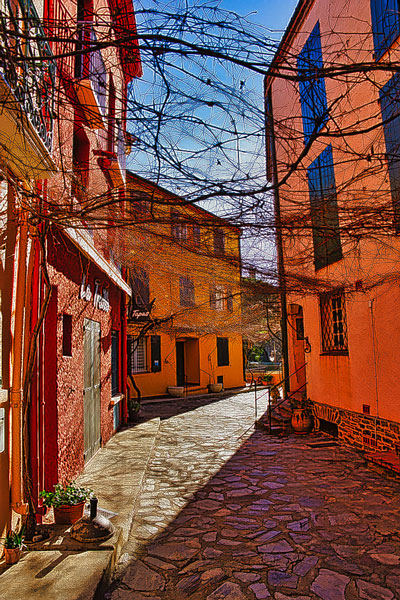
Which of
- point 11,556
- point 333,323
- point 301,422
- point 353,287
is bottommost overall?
point 301,422

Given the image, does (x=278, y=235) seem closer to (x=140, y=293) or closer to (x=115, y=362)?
(x=115, y=362)

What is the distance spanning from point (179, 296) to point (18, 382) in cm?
991

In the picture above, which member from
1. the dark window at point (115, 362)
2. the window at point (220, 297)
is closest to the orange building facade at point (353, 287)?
the window at point (220, 297)

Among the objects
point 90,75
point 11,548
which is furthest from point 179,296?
point 90,75

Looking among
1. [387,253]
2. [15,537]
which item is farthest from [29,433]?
[387,253]

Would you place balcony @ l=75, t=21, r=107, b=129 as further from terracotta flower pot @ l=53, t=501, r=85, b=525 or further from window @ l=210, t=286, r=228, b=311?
window @ l=210, t=286, r=228, b=311

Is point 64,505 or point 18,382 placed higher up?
point 18,382

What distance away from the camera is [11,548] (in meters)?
3.30

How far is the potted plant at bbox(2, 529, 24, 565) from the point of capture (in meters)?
3.28

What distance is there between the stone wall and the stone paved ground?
34 centimetres

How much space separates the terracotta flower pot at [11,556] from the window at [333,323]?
6814 mm

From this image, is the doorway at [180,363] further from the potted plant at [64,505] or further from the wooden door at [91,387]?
the potted plant at [64,505]

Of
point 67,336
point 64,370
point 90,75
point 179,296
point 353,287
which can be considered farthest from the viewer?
point 179,296

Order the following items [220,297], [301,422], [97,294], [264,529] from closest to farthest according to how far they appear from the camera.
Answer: [264,529] → [97,294] → [301,422] → [220,297]
